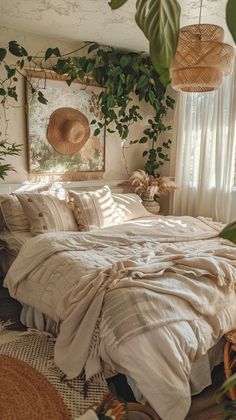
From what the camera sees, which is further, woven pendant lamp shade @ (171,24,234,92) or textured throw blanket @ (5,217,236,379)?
woven pendant lamp shade @ (171,24,234,92)

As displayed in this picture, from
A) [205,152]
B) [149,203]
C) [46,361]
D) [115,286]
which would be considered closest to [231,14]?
[115,286]

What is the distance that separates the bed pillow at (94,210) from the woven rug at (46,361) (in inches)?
38.9

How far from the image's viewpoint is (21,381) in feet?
4.67

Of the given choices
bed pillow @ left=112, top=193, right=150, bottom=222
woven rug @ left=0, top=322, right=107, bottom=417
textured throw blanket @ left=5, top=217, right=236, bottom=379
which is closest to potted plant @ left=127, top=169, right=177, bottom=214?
bed pillow @ left=112, top=193, right=150, bottom=222

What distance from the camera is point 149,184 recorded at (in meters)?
3.64

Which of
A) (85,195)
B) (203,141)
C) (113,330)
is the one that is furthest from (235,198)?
(113,330)

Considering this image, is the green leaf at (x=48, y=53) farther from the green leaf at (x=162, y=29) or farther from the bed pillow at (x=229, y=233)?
the bed pillow at (x=229, y=233)

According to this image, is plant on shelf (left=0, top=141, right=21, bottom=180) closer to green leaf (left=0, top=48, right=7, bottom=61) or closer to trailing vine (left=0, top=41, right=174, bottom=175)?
trailing vine (left=0, top=41, right=174, bottom=175)

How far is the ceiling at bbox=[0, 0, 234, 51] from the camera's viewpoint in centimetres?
241

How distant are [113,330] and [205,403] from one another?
67cm

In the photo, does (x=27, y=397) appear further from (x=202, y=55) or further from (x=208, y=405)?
(x=202, y=55)

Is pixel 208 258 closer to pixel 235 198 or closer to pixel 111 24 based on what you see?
pixel 235 198

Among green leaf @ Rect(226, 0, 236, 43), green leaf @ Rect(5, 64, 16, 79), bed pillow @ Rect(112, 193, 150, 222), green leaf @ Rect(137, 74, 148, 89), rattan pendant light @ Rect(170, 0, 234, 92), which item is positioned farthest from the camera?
green leaf @ Rect(137, 74, 148, 89)

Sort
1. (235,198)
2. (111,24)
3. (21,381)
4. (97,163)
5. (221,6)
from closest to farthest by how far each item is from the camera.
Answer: (21,381) < (221,6) < (111,24) < (235,198) < (97,163)
